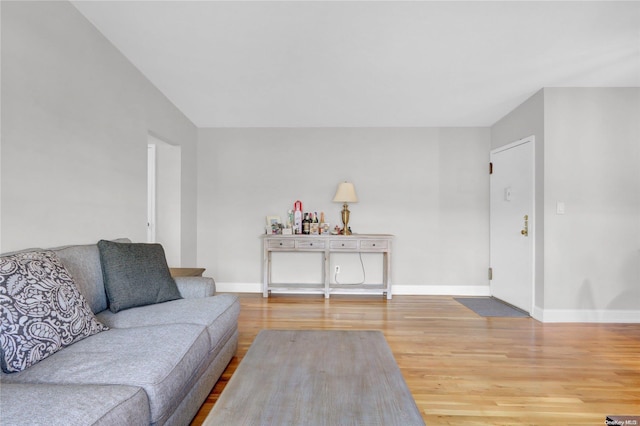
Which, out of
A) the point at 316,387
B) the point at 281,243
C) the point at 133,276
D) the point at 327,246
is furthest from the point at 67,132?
the point at 327,246

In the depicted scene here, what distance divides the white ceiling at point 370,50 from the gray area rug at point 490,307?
2.32 metres

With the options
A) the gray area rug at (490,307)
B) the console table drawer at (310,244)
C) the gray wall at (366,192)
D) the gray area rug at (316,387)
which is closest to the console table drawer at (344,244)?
the console table drawer at (310,244)

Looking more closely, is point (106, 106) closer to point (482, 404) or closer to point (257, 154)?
point (257, 154)

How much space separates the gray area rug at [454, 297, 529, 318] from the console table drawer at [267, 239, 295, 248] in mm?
2239

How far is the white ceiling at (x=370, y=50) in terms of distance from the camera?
2.17m

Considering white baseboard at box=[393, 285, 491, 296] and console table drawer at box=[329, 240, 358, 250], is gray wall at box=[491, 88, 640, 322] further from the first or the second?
console table drawer at box=[329, 240, 358, 250]

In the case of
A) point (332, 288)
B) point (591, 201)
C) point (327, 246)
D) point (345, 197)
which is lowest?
point (332, 288)

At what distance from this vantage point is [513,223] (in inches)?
155

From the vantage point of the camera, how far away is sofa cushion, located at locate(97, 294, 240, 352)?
186cm

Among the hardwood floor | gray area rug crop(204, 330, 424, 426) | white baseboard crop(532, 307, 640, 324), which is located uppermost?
gray area rug crop(204, 330, 424, 426)

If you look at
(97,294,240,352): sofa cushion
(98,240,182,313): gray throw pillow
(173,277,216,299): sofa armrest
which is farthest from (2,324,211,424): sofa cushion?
(173,277,216,299): sofa armrest

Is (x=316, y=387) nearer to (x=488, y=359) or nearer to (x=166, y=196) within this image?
(x=488, y=359)

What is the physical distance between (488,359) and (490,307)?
1.63m

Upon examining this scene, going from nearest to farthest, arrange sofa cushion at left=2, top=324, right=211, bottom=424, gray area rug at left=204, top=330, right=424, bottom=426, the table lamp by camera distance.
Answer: gray area rug at left=204, top=330, right=424, bottom=426 < sofa cushion at left=2, top=324, right=211, bottom=424 < the table lamp
